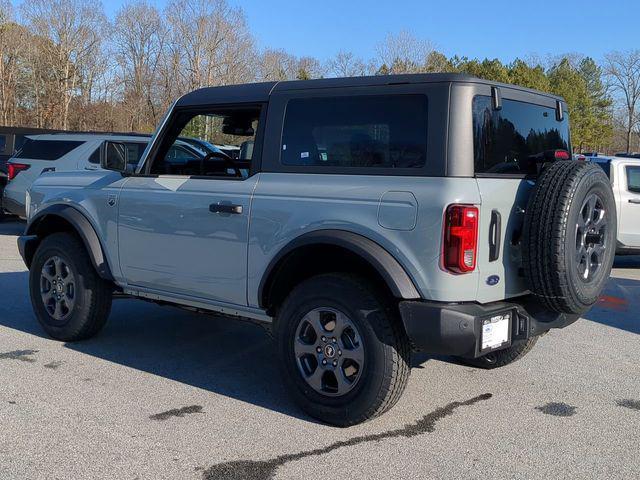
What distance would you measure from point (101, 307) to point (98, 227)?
2.23 feet

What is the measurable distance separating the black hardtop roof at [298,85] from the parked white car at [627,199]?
6.56m

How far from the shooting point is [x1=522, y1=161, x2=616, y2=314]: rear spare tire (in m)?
3.91

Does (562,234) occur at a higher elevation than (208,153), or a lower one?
lower

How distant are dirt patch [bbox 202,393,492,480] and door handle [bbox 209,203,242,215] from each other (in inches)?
63.3

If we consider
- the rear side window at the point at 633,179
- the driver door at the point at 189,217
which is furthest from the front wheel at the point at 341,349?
the rear side window at the point at 633,179

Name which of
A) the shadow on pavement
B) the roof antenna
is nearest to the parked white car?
the shadow on pavement

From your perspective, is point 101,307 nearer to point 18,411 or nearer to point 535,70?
point 18,411

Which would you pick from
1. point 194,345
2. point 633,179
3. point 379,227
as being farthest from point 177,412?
point 633,179

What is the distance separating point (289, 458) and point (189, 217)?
190 cm

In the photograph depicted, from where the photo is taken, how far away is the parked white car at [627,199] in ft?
35.3

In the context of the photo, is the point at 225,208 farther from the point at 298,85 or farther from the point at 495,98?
the point at 495,98

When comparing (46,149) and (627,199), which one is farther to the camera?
(46,149)

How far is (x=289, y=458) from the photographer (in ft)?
12.5

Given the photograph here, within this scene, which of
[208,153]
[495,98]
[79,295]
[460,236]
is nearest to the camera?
[460,236]
